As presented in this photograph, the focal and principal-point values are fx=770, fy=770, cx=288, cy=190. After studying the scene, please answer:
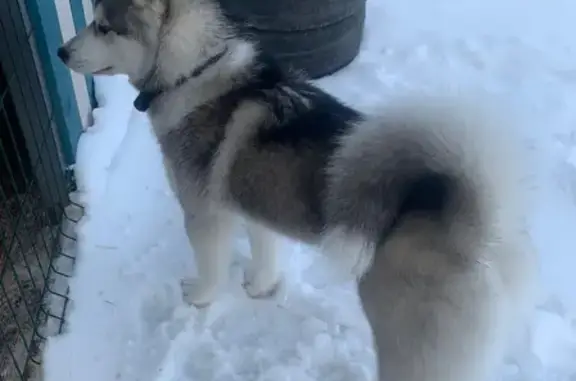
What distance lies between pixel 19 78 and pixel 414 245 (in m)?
1.40

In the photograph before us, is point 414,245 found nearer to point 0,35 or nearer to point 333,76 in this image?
point 0,35

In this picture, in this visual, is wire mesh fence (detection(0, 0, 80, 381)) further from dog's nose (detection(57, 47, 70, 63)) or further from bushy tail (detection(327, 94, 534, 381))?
bushy tail (detection(327, 94, 534, 381))

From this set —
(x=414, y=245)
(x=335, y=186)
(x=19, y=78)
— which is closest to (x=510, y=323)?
(x=414, y=245)

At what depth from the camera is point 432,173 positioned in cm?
155

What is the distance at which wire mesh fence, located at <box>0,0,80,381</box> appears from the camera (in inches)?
88.6

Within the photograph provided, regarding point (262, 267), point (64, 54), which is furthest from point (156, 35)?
point (262, 267)

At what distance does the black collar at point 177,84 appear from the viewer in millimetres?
1947

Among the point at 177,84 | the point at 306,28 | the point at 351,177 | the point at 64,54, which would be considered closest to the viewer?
the point at 351,177

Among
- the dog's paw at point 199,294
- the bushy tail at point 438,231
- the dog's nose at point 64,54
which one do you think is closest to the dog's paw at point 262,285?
the dog's paw at point 199,294

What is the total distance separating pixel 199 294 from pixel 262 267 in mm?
208

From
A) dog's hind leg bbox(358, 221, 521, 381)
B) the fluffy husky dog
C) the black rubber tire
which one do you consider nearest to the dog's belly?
the fluffy husky dog

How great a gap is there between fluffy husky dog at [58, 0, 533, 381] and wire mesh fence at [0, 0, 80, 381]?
1.13 feet

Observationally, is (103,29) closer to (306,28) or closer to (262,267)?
(262,267)

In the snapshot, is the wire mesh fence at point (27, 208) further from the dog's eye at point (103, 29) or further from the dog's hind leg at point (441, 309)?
the dog's hind leg at point (441, 309)
